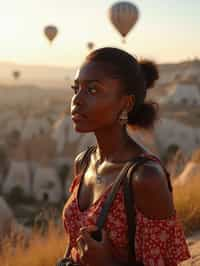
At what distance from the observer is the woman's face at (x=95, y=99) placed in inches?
85.7

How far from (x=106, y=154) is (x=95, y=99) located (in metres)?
0.36

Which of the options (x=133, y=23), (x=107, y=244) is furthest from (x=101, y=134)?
(x=133, y=23)

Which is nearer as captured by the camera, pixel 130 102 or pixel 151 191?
pixel 151 191

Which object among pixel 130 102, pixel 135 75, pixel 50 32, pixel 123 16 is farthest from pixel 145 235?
pixel 50 32

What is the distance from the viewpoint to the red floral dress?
6.70ft

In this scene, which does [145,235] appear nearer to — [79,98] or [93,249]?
[93,249]

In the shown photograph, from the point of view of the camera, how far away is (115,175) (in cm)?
229

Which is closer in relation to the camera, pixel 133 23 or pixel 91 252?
pixel 91 252

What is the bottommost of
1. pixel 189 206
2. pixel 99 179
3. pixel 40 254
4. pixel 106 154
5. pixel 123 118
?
pixel 40 254

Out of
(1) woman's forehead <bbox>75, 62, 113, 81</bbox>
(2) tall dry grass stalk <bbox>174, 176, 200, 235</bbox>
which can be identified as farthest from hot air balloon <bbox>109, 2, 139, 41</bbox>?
(1) woman's forehead <bbox>75, 62, 113, 81</bbox>

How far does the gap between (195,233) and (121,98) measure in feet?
14.5

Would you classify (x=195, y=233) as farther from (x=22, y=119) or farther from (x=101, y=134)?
(x=22, y=119)

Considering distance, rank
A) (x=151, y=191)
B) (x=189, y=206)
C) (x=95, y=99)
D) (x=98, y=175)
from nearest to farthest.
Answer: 1. (x=151, y=191)
2. (x=95, y=99)
3. (x=98, y=175)
4. (x=189, y=206)

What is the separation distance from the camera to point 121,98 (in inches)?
87.8
